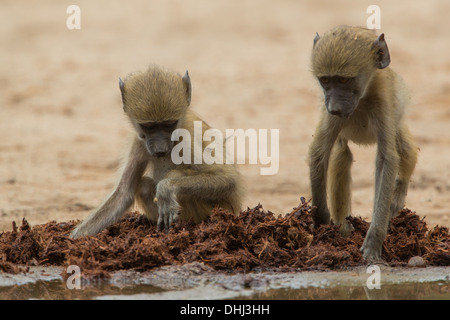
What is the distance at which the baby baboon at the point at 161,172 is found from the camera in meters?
7.64

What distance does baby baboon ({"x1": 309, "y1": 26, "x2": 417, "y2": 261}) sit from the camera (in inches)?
288

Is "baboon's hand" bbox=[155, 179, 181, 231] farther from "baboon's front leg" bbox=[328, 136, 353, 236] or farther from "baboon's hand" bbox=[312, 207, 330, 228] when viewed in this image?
"baboon's front leg" bbox=[328, 136, 353, 236]

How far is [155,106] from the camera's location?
299 inches

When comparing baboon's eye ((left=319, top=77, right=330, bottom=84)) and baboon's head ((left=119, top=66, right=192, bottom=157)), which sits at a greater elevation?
baboon's eye ((left=319, top=77, right=330, bottom=84))

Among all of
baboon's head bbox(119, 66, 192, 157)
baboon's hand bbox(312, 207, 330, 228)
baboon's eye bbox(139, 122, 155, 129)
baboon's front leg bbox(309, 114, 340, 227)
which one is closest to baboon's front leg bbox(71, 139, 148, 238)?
baboon's head bbox(119, 66, 192, 157)

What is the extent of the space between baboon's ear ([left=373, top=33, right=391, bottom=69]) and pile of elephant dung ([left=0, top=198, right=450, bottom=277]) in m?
1.54

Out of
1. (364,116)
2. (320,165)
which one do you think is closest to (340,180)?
(320,165)

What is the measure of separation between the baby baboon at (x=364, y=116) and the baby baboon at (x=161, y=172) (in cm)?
100

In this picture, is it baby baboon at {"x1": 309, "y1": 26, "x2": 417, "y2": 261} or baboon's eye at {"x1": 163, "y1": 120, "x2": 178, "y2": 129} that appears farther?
baboon's eye at {"x1": 163, "y1": 120, "x2": 178, "y2": 129}

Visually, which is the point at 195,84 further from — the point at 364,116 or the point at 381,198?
the point at 381,198

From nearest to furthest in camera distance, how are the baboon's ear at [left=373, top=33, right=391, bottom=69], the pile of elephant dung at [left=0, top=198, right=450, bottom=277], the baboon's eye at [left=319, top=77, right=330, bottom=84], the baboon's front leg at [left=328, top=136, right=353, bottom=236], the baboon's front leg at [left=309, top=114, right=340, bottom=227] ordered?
1. the pile of elephant dung at [left=0, top=198, right=450, bottom=277]
2. the baboon's eye at [left=319, top=77, right=330, bottom=84]
3. the baboon's ear at [left=373, top=33, right=391, bottom=69]
4. the baboon's front leg at [left=309, top=114, right=340, bottom=227]
5. the baboon's front leg at [left=328, top=136, right=353, bottom=236]

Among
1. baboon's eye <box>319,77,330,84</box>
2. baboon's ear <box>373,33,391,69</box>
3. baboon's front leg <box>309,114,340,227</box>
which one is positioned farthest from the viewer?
baboon's front leg <box>309,114,340,227</box>
